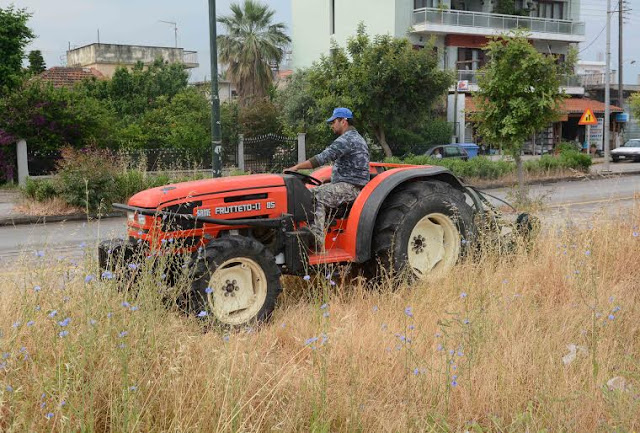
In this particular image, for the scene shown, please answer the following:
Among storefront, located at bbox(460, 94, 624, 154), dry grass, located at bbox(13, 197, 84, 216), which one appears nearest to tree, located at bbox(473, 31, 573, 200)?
dry grass, located at bbox(13, 197, 84, 216)

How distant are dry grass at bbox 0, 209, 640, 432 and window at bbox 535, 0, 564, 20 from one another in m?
45.7

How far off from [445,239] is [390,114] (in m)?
19.7

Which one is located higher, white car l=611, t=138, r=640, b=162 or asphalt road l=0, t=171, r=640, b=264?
white car l=611, t=138, r=640, b=162

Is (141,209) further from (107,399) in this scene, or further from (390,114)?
(390,114)

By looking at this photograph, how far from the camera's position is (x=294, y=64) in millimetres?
48156

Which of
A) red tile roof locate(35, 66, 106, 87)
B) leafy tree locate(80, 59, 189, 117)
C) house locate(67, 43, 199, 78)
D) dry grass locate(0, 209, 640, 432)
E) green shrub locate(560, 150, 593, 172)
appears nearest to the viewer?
dry grass locate(0, 209, 640, 432)

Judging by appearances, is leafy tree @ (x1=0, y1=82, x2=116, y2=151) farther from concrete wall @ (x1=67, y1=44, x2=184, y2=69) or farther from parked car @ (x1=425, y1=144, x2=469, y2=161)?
concrete wall @ (x1=67, y1=44, x2=184, y2=69)

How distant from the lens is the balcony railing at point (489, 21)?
135 feet

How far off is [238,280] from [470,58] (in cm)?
4047

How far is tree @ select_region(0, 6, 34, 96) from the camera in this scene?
88.7 feet

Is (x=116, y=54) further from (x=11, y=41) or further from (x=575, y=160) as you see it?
(x=575, y=160)

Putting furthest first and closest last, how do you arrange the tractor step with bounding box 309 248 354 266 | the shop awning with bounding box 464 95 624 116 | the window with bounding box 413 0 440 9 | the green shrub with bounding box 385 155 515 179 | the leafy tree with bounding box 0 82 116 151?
1. the shop awning with bounding box 464 95 624 116
2. the window with bounding box 413 0 440 9
3. the green shrub with bounding box 385 155 515 179
4. the leafy tree with bounding box 0 82 116 151
5. the tractor step with bounding box 309 248 354 266

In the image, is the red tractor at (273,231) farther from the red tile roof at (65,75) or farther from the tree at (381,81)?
the red tile roof at (65,75)

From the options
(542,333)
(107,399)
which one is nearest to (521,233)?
(542,333)
